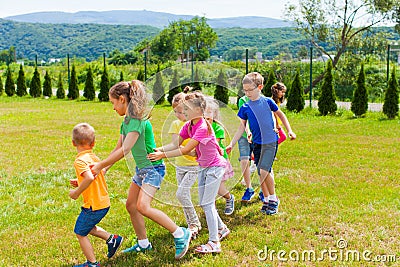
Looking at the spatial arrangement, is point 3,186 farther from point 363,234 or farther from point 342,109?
point 342,109

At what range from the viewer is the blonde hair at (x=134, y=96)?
4.06 meters

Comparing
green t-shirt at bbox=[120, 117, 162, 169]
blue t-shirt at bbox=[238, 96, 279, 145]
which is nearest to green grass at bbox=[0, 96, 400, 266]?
blue t-shirt at bbox=[238, 96, 279, 145]

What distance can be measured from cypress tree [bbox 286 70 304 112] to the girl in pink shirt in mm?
11490

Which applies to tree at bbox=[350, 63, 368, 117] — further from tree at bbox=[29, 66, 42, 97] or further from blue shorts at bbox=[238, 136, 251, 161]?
tree at bbox=[29, 66, 42, 97]

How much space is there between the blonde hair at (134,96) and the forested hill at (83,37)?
7972cm

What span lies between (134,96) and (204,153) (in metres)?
0.83

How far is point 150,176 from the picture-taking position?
4.23 m

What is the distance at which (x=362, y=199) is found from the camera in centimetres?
594

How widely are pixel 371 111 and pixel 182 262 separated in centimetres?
1242

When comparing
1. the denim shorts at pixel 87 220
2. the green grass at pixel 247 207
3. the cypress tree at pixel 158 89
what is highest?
the cypress tree at pixel 158 89

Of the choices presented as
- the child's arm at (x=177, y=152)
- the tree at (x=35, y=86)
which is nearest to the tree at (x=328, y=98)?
the child's arm at (x=177, y=152)

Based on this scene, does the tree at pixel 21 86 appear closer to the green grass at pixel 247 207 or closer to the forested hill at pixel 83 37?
the green grass at pixel 247 207

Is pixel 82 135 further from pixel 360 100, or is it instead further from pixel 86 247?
pixel 360 100

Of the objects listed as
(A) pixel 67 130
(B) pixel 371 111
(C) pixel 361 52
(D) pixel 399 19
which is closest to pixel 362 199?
(A) pixel 67 130
